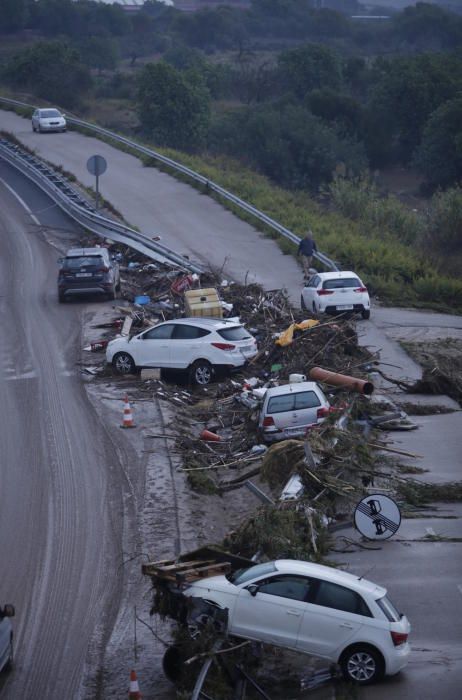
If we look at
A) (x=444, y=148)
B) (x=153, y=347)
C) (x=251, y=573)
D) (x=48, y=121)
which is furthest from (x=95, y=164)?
(x=444, y=148)

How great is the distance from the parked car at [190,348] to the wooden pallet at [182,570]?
1096 centimetres

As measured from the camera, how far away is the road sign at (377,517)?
1426 cm

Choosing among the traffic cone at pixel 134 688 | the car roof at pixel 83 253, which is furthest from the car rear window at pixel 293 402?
the car roof at pixel 83 253

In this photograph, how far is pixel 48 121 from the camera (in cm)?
5147

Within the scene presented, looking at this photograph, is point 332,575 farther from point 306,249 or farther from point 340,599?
point 306,249

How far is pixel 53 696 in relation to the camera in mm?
10320

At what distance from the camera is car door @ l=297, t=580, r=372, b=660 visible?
10547mm

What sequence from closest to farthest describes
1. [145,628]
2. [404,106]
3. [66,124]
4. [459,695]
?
[459,695] → [145,628] → [66,124] → [404,106]

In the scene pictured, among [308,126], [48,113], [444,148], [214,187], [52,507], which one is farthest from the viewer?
[308,126]

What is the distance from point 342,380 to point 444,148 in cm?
4510

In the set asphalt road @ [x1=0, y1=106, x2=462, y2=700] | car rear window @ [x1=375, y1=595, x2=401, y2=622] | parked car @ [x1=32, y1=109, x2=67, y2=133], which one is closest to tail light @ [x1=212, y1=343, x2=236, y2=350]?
asphalt road @ [x1=0, y1=106, x2=462, y2=700]

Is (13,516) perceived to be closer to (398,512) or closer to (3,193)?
(398,512)

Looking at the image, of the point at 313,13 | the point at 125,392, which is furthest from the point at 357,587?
the point at 313,13

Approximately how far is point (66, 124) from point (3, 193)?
12.8 m
